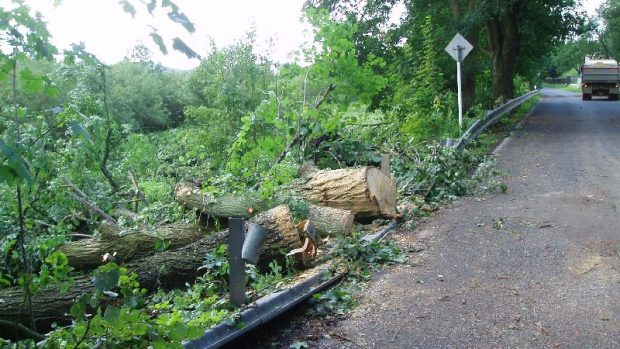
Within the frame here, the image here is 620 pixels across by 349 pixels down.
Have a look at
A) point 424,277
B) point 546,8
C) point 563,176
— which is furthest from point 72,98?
point 546,8

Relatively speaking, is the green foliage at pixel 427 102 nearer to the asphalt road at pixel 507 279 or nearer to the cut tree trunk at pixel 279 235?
the asphalt road at pixel 507 279

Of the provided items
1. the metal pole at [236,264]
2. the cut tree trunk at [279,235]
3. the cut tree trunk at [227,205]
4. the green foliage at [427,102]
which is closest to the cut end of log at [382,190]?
the cut tree trunk at [227,205]

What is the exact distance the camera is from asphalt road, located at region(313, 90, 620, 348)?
4609mm

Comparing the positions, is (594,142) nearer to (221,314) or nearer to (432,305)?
(432,305)

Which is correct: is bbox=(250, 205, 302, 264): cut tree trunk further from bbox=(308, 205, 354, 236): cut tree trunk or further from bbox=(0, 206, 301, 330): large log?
bbox=(308, 205, 354, 236): cut tree trunk

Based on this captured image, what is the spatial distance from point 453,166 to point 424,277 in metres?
4.92

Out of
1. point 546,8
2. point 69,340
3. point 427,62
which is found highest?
point 546,8

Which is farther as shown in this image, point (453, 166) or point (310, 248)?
point (453, 166)

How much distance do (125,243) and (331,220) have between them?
2.45m

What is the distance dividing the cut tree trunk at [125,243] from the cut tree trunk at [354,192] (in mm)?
1636

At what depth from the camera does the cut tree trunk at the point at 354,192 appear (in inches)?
310

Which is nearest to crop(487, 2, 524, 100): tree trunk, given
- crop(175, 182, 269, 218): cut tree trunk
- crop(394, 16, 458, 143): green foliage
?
crop(394, 16, 458, 143): green foliage

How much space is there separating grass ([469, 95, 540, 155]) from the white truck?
17.1 meters

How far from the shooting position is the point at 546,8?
23.4 metres
